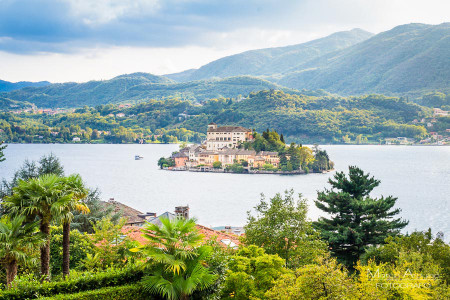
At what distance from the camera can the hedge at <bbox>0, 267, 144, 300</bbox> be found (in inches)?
312

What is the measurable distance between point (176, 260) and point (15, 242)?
141 inches

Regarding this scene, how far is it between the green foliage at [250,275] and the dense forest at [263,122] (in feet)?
467

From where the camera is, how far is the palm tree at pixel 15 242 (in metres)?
8.88

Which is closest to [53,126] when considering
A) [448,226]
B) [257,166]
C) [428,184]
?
[257,166]

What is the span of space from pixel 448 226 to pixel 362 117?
130236mm

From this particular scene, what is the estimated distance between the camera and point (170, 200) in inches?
2234

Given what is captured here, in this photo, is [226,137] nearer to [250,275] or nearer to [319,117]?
[319,117]

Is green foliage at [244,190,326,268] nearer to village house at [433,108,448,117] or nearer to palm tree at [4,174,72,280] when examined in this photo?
palm tree at [4,174,72,280]

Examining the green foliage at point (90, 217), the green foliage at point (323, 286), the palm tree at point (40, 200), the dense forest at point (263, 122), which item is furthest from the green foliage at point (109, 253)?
the dense forest at point (263, 122)

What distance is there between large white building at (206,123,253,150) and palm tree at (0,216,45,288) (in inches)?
3749

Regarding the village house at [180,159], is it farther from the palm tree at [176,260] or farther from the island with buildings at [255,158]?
the palm tree at [176,260]

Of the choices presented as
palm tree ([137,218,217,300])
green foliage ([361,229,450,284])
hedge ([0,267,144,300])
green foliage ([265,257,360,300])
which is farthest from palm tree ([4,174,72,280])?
green foliage ([361,229,450,284])

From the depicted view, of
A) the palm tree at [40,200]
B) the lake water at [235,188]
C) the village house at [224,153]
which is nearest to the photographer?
the palm tree at [40,200]

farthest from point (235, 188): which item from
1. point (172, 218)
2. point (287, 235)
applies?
point (287, 235)
